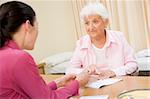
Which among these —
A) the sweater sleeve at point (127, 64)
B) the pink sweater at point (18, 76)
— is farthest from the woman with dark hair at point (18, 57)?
the sweater sleeve at point (127, 64)

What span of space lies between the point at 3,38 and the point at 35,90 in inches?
11.5

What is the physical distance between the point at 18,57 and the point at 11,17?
0.20 meters

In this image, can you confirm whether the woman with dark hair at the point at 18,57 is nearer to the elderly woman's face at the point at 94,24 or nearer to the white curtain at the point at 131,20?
the elderly woman's face at the point at 94,24

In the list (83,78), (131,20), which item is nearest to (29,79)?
(83,78)

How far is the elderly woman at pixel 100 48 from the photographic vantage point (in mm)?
2227

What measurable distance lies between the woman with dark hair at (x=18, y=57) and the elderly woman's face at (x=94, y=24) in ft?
3.13

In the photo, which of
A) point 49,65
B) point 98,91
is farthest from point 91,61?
point 49,65

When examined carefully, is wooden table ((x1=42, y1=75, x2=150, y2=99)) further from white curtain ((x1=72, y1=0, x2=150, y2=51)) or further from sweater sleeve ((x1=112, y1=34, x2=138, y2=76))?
white curtain ((x1=72, y1=0, x2=150, y2=51))

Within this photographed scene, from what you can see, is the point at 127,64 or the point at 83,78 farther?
the point at 127,64

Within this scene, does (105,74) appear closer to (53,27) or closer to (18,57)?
(18,57)

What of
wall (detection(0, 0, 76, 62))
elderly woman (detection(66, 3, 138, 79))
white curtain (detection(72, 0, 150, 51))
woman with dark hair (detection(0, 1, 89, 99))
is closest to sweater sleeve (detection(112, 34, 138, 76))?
elderly woman (detection(66, 3, 138, 79))

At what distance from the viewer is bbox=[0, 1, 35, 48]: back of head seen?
1.23 metres

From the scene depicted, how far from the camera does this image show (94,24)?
223cm

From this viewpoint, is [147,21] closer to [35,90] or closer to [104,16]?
[104,16]
